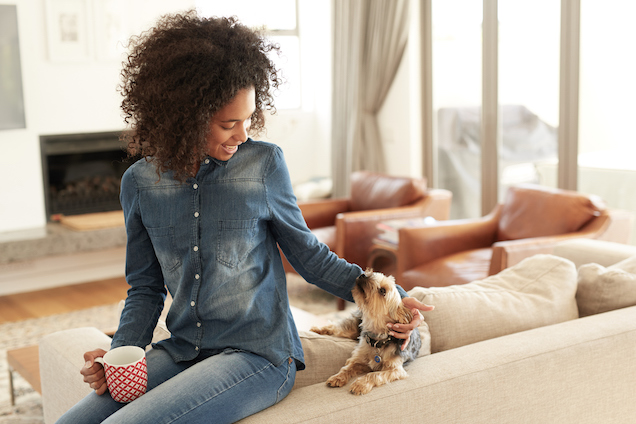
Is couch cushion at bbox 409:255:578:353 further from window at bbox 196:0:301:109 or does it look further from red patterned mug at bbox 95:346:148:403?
window at bbox 196:0:301:109

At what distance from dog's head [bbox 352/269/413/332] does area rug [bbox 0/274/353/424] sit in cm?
211

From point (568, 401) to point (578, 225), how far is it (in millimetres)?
2061

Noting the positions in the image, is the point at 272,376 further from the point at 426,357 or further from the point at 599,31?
the point at 599,31

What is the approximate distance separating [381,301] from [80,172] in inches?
169

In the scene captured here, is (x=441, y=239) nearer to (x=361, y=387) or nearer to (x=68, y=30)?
(x=361, y=387)

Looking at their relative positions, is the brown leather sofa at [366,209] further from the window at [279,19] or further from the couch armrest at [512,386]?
the couch armrest at [512,386]

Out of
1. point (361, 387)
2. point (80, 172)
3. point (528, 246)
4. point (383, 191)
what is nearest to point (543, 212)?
point (528, 246)

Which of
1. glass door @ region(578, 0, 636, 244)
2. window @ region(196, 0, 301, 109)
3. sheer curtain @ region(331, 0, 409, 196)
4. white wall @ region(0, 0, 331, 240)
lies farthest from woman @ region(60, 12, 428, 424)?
window @ region(196, 0, 301, 109)

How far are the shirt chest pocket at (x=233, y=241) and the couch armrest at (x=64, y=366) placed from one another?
54 cm

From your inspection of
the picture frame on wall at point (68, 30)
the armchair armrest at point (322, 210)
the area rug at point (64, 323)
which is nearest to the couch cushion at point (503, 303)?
the area rug at point (64, 323)

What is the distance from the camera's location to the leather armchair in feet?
10.3

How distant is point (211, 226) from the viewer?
1.27m

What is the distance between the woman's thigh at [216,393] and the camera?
109 centimetres

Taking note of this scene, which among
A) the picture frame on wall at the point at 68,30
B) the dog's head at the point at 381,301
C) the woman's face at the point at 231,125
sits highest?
the picture frame on wall at the point at 68,30
